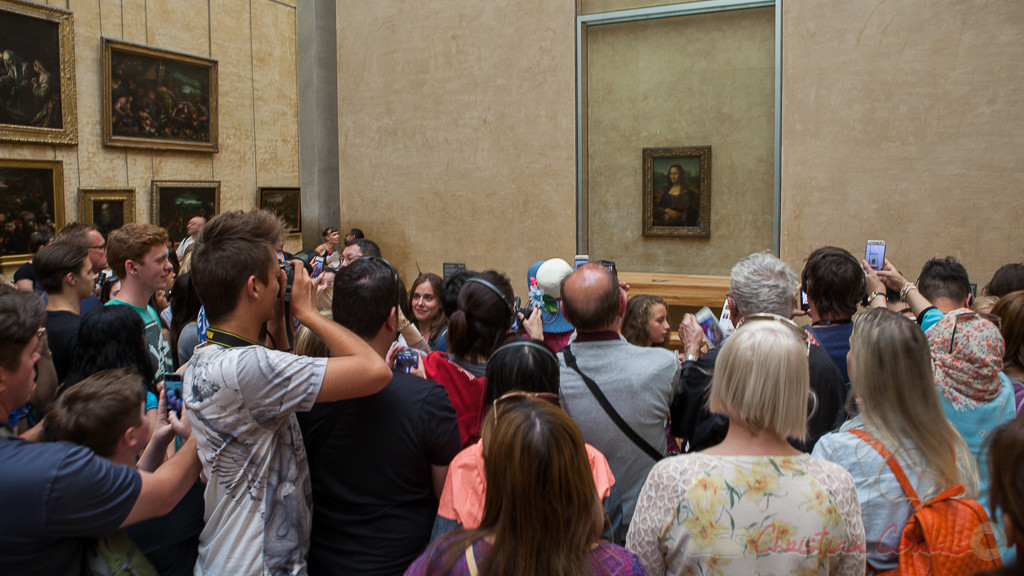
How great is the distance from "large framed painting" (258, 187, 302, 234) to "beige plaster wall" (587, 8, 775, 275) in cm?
756

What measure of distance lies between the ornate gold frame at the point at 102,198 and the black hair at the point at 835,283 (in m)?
11.8

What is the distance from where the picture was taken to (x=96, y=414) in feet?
7.74

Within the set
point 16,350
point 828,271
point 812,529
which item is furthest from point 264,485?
point 828,271

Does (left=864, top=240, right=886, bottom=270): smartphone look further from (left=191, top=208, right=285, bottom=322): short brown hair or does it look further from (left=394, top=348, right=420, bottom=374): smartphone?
(left=191, top=208, right=285, bottom=322): short brown hair

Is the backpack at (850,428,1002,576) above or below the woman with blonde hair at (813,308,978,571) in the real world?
below

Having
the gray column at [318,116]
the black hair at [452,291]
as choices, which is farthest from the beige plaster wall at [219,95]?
the black hair at [452,291]

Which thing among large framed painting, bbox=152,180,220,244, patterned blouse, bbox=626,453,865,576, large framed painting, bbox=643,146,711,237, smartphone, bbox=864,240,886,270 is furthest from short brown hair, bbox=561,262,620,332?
large framed painting, bbox=152,180,220,244

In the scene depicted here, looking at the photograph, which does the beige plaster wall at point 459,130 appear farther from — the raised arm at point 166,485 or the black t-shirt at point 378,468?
the raised arm at point 166,485

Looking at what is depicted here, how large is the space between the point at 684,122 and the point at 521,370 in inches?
347

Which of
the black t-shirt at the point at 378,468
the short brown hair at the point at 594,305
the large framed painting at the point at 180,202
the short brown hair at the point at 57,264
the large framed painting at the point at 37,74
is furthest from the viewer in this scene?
the large framed painting at the point at 180,202

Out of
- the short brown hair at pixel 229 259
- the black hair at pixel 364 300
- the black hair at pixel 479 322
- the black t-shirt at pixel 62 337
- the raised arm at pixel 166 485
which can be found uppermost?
the short brown hair at pixel 229 259

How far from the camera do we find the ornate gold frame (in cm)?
1224

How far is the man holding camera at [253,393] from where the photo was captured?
230 centimetres

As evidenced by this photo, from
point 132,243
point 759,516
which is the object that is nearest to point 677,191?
point 132,243
